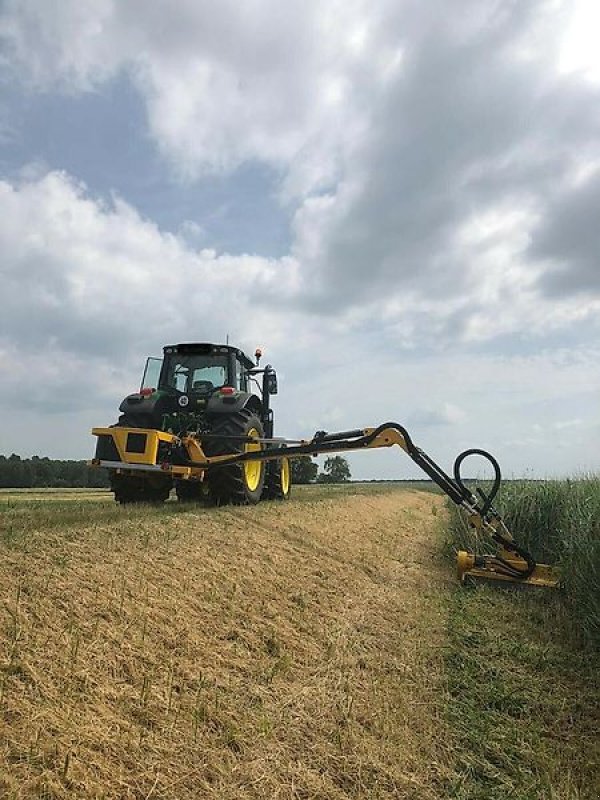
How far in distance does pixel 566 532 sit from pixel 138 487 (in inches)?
263

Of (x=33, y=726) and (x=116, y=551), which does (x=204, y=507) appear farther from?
(x=33, y=726)

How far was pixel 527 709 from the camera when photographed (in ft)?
17.1

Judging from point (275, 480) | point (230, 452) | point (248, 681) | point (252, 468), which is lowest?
point (248, 681)

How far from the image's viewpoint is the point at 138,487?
10.6 m

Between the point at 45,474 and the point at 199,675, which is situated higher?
the point at 45,474

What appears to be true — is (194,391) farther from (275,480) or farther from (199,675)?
(199,675)

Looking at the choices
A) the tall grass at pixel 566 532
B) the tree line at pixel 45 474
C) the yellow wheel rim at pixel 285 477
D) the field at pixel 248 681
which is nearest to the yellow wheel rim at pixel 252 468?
the yellow wheel rim at pixel 285 477

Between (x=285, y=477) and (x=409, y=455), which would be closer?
(x=409, y=455)

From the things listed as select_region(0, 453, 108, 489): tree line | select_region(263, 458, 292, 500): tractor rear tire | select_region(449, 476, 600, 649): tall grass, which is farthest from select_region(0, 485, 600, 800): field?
select_region(0, 453, 108, 489): tree line

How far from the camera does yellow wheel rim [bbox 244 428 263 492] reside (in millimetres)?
10500

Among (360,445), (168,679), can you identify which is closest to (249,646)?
(168,679)

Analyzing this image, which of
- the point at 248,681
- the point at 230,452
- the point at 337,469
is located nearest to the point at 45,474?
the point at 337,469

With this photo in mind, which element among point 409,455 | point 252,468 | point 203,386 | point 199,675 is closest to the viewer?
point 199,675

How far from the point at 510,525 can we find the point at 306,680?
8942mm
